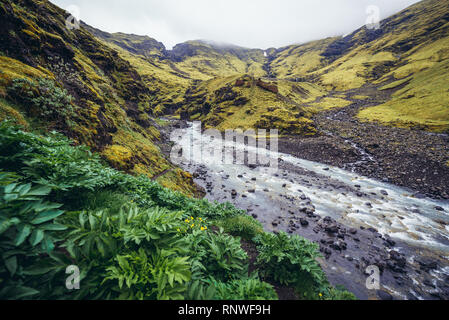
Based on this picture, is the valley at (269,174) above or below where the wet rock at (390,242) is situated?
above

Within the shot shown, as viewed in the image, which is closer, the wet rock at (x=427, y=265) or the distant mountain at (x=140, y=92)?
the distant mountain at (x=140, y=92)

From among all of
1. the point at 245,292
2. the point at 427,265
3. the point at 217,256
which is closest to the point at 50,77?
the point at 217,256

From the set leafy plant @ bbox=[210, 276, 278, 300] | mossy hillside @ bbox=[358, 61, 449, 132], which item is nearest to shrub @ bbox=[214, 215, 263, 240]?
leafy plant @ bbox=[210, 276, 278, 300]

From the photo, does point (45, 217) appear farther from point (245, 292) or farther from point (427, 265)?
point (427, 265)

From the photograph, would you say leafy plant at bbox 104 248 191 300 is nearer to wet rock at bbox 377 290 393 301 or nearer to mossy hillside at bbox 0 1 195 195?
mossy hillside at bbox 0 1 195 195

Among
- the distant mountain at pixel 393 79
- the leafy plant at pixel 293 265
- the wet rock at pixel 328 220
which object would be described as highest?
the distant mountain at pixel 393 79

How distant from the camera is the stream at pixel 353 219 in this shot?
830cm

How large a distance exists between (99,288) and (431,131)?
51732 millimetres

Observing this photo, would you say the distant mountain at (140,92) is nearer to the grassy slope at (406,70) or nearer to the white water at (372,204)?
the grassy slope at (406,70)

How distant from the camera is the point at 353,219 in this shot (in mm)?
12750

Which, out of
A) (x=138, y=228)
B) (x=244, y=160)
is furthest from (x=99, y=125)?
(x=244, y=160)

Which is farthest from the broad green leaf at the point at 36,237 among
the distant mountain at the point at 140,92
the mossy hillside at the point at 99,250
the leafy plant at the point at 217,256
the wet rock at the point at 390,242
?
the wet rock at the point at 390,242

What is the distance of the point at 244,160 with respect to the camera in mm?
25500
